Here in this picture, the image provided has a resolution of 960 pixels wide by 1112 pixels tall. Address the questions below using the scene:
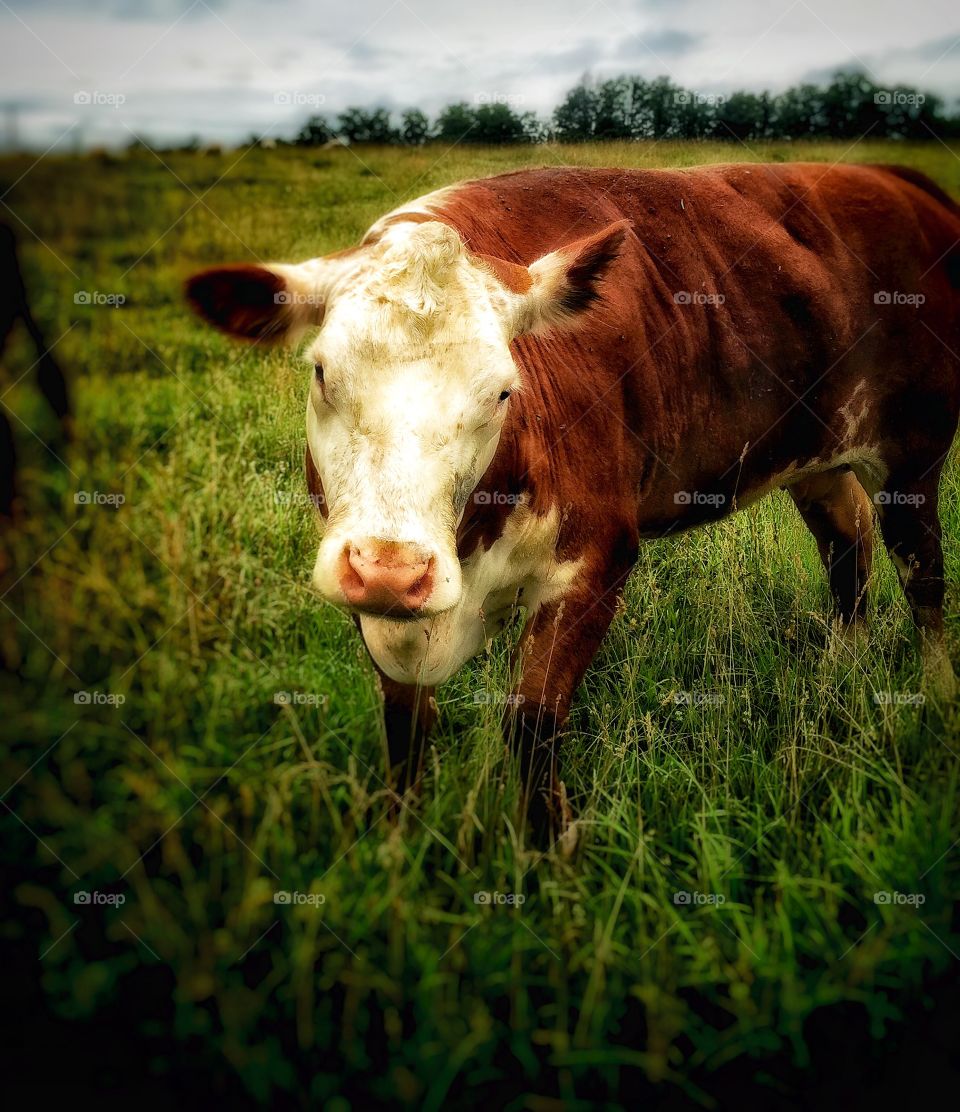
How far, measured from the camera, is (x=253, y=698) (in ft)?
10.5

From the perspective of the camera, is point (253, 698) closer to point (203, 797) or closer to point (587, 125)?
point (203, 797)

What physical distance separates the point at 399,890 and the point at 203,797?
0.66m

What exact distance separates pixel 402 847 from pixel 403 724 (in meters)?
0.72

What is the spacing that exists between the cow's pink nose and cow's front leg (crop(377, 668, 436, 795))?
→ 112 centimetres

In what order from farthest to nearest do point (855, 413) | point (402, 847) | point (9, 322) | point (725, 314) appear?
1. point (855, 413)
2. point (725, 314)
3. point (9, 322)
4. point (402, 847)

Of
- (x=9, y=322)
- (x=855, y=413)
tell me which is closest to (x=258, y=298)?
(x=9, y=322)

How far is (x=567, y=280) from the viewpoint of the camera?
2.83 m

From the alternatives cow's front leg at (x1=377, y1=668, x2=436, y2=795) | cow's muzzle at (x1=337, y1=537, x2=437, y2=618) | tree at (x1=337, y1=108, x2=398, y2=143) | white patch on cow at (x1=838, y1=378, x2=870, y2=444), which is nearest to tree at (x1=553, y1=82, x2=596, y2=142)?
tree at (x1=337, y1=108, x2=398, y2=143)

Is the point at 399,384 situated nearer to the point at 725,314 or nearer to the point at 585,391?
the point at 585,391

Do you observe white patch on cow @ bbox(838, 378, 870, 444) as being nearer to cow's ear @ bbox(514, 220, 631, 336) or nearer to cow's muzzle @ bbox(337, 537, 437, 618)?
cow's ear @ bbox(514, 220, 631, 336)

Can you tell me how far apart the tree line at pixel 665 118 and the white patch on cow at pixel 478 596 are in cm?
245

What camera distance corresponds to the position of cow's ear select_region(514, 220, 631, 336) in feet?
9.21

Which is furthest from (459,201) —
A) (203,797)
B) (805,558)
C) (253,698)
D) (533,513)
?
(805,558)

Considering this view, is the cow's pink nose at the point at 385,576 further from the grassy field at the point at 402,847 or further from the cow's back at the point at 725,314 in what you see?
the cow's back at the point at 725,314
